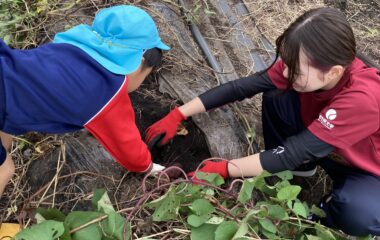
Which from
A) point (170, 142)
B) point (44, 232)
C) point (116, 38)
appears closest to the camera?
point (44, 232)

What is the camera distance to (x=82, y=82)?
1420mm

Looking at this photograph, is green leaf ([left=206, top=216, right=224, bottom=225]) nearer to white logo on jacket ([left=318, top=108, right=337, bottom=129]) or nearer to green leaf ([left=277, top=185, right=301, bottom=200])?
green leaf ([left=277, top=185, right=301, bottom=200])

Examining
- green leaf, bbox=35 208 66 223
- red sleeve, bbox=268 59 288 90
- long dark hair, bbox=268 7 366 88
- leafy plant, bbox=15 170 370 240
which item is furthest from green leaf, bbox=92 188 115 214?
red sleeve, bbox=268 59 288 90

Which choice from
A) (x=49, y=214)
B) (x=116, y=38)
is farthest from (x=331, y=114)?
(x=49, y=214)

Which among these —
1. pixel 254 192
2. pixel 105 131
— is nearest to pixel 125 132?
pixel 105 131

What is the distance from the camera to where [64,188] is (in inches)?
65.7

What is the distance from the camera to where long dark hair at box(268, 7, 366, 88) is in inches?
54.1

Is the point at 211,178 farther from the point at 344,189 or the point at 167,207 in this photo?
the point at 344,189

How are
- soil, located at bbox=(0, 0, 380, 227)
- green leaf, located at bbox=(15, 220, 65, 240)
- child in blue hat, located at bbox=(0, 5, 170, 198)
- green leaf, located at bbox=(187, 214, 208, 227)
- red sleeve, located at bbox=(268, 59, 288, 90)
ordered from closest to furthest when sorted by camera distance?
green leaf, located at bbox=(15, 220, 65, 240)
green leaf, located at bbox=(187, 214, 208, 227)
child in blue hat, located at bbox=(0, 5, 170, 198)
soil, located at bbox=(0, 0, 380, 227)
red sleeve, located at bbox=(268, 59, 288, 90)

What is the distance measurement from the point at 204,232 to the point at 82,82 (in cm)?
62

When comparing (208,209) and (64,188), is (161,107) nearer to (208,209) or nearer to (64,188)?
(64,188)

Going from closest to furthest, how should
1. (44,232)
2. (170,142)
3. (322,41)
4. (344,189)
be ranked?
1. (44,232)
2. (322,41)
3. (344,189)
4. (170,142)

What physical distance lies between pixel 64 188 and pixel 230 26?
4.67 ft

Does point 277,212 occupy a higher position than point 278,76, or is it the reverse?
point 278,76
